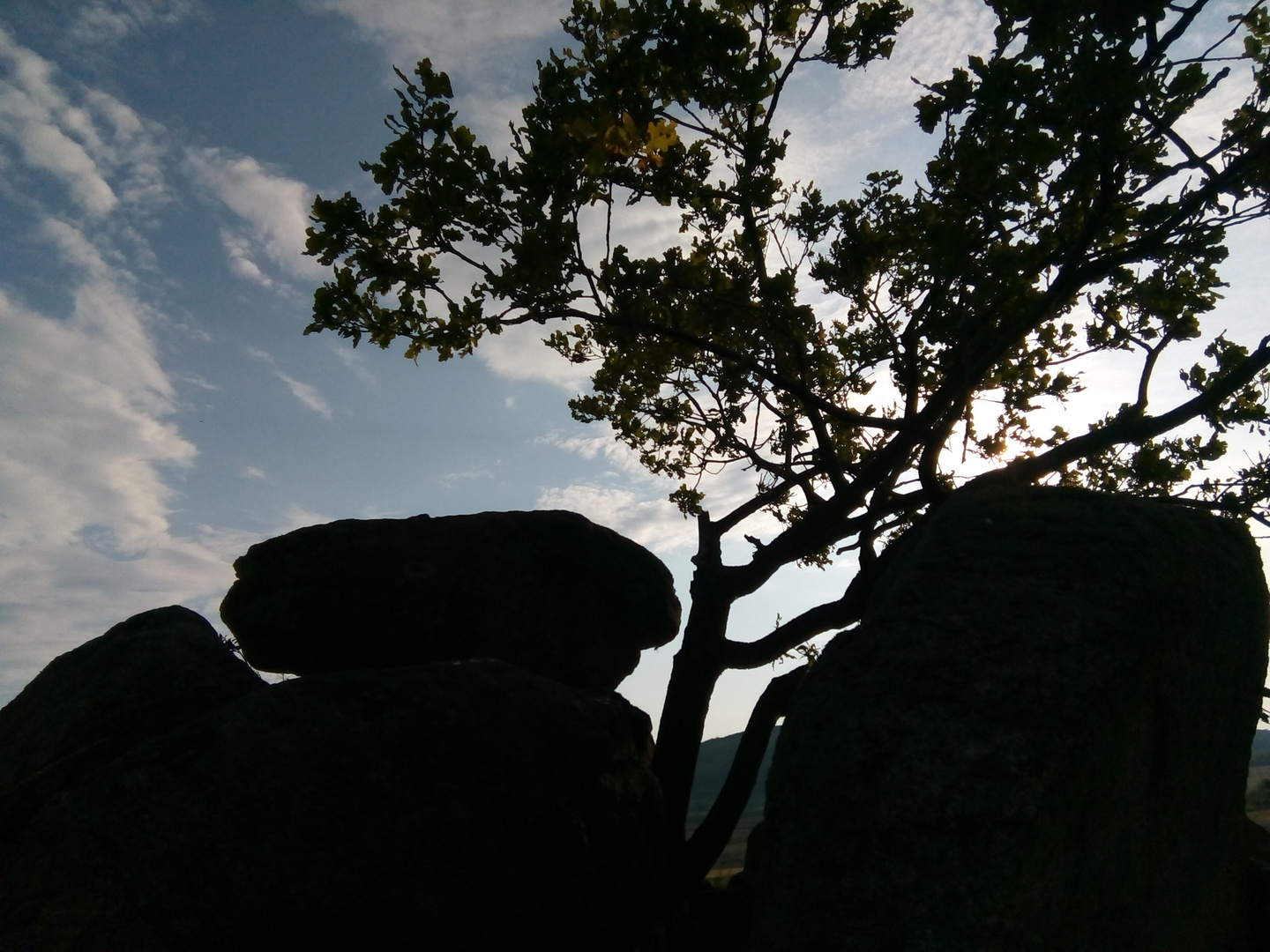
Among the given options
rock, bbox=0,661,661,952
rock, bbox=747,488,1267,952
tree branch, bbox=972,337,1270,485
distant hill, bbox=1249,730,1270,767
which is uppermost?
distant hill, bbox=1249,730,1270,767

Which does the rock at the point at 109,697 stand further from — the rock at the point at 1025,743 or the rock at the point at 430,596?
the rock at the point at 1025,743

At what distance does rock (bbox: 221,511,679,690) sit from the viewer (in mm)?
9500

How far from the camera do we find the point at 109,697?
305 inches

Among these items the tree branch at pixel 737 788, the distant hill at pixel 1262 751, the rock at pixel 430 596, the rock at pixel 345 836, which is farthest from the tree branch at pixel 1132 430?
the distant hill at pixel 1262 751

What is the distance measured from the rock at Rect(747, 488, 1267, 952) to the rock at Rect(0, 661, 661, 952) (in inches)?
85.2

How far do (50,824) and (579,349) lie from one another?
990 cm

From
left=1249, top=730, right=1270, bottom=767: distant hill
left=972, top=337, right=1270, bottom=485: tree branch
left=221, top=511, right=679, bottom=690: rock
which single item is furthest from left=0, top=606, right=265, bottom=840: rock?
left=1249, top=730, right=1270, bottom=767: distant hill

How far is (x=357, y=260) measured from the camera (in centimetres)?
970

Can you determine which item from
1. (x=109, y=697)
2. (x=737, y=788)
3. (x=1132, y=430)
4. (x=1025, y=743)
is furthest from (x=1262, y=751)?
(x=109, y=697)

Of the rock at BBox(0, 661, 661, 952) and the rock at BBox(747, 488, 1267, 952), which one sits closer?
the rock at BBox(747, 488, 1267, 952)

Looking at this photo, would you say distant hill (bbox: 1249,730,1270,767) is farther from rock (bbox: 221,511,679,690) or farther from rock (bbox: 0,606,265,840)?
rock (bbox: 0,606,265,840)

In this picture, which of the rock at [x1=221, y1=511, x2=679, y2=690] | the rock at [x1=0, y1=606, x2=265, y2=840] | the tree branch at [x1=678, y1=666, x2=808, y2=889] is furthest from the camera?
the tree branch at [x1=678, y1=666, x2=808, y2=889]

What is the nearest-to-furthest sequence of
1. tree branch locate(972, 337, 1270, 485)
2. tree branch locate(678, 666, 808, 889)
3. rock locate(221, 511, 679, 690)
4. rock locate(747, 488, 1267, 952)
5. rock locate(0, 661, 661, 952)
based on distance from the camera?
1. rock locate(747, 488, 1267, 952)
2. rock locate(0, 661, 661, 952)
3. tree branch locate(972, 337, 1270, 485)
4. rock locate(221, 511, 679, 690)
5. tree branch locate(678, 666, 808, 889)

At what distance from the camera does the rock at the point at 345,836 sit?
6.09 metres
